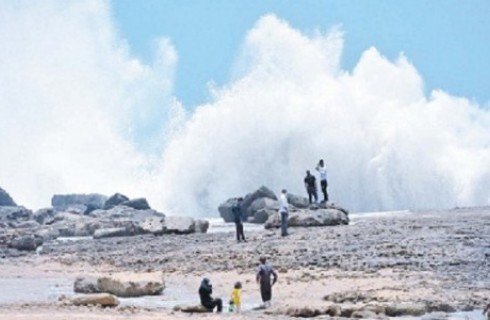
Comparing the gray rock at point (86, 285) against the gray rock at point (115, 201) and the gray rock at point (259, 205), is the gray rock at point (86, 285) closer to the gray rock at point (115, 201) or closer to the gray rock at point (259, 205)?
the gray rock at point (259, 205)

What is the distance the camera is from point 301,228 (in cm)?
3372

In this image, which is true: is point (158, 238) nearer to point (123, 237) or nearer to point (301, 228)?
point (123, 237)

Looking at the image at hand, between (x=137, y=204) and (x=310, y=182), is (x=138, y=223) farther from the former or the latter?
(x=137, y=204)

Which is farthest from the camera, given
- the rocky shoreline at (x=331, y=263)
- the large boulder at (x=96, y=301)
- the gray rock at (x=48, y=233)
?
the gray rock at (x=48, y=233)

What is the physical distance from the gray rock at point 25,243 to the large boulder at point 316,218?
1150 centimetres

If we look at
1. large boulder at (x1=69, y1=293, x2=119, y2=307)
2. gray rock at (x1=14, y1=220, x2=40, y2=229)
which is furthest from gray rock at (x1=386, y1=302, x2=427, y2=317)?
gray rock at (x1=14, y1=220, x2=40, y2=229)

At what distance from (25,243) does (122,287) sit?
20.6m

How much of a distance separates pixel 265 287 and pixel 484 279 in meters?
5.38

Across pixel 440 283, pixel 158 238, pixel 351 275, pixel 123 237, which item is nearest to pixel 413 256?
pixel 351 275

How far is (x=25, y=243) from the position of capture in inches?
1572

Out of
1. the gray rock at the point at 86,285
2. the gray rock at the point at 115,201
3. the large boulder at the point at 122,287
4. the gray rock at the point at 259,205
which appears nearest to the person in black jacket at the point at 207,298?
the large boulder at the point at 122,287

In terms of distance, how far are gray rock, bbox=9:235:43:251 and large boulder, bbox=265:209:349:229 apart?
11500mm

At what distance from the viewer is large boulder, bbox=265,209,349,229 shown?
34594mm

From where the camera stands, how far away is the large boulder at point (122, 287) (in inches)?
807
